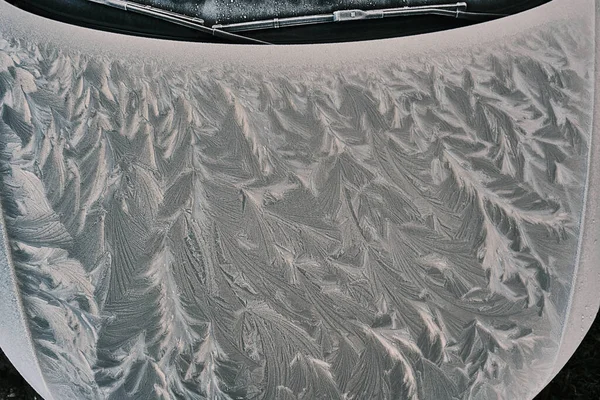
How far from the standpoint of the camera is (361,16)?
1416 mm

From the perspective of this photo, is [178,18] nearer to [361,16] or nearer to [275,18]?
[275,18]

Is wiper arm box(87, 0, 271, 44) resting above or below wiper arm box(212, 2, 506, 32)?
below

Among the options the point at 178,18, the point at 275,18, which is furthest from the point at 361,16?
the point at 178,18

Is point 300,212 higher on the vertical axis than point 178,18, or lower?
lower

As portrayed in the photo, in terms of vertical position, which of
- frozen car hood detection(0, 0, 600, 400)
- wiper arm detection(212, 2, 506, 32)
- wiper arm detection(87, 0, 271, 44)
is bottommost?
frozen car hood detection(0, 0, 600, 400)

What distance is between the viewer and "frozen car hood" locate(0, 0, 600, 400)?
1271mm

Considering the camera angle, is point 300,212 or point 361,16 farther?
point 361,16

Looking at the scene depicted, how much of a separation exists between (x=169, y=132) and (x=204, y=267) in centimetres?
38

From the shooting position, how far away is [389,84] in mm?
1343

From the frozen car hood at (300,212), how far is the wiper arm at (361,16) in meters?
0.08

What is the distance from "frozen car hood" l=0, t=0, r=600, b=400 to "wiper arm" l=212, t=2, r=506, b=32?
8 cm

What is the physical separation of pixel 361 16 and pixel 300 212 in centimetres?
60

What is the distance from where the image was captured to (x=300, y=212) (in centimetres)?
130

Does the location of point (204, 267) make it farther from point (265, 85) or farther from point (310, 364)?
point (265, 85)
